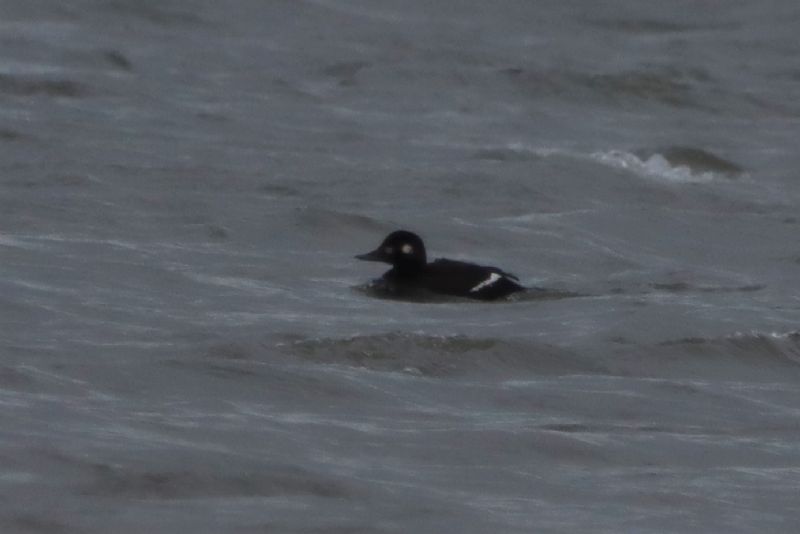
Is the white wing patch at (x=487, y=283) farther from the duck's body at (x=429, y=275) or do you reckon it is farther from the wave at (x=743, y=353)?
the wave at (x=743, y=353)

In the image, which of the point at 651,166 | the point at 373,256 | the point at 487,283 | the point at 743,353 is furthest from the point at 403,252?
the point at 651,166

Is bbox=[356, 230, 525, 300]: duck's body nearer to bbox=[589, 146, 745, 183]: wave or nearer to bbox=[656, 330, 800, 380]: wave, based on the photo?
bbox=[656, 330, 800, 380]: wave

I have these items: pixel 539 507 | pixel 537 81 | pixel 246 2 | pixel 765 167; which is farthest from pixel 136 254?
pixel 246 2

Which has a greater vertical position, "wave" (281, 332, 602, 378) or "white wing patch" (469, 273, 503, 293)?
"white wing patch" (469, 273, 503, 293)

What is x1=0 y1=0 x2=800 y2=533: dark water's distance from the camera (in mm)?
7184

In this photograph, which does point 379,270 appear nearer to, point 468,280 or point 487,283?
point 468,280

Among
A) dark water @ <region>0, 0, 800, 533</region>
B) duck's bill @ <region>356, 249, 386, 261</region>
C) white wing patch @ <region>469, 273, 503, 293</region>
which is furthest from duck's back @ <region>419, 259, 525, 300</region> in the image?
duck's bill @ <region>356, 249, 386, 261</region>

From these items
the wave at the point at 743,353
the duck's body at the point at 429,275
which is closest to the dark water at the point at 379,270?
the wave at the point at 743,353

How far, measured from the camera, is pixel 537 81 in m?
20.5

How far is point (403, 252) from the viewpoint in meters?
12.3

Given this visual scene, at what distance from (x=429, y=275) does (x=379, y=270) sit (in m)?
0.88

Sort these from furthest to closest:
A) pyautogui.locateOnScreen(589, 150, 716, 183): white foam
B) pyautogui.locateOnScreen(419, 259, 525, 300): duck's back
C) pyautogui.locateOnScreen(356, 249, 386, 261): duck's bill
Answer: pyautogui.locateOnScreen(589, 150, 716, 183): white foam < pyautogui.locateOnScreen(356, 249, 386, 261): duck's bill < pyautogui.locateOnScreen(419, 259, 525, 300): duck's back

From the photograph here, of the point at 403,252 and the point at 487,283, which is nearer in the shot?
the point at 487,283

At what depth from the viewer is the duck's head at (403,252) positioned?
12125 millimetres
